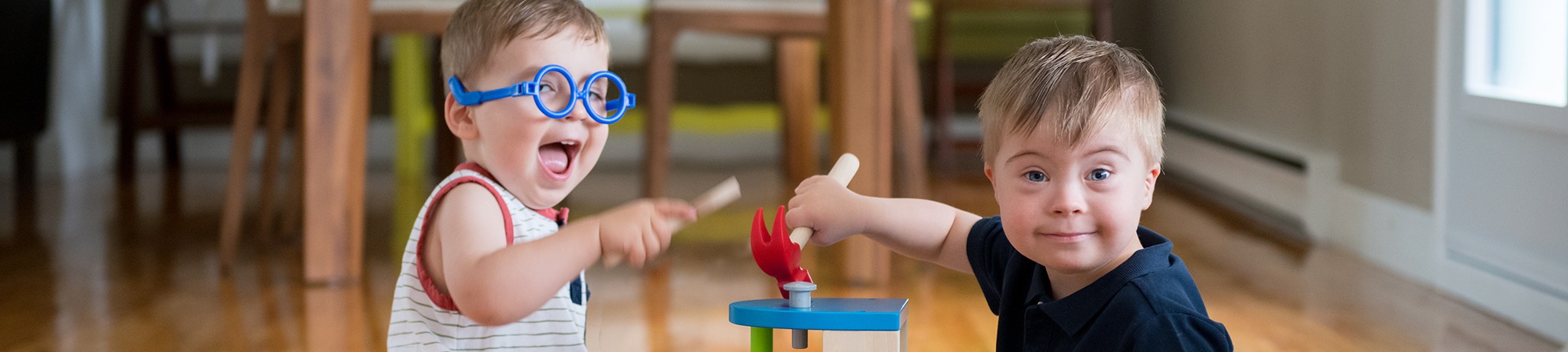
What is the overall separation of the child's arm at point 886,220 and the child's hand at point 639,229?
0.38ft

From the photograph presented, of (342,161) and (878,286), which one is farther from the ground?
(342,161)

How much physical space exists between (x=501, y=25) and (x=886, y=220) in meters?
0.28

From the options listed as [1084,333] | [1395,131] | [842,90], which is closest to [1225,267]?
[1395,131]

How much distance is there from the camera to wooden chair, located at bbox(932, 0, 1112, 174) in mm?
3150

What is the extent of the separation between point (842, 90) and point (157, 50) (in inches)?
99.3

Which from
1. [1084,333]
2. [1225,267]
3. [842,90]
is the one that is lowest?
[1225,267]

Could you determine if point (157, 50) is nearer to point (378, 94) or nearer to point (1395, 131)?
point (378, 94)

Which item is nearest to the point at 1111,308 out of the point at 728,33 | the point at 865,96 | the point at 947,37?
the point at 865,96

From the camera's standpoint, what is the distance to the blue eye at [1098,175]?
70 centimetres

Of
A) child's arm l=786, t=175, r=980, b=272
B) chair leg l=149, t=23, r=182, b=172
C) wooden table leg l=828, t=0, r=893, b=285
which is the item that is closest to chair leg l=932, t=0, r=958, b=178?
wooden table leg l=828, t=0, r=893, b=285

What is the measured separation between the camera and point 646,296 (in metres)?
1.64

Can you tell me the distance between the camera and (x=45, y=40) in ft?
10.3

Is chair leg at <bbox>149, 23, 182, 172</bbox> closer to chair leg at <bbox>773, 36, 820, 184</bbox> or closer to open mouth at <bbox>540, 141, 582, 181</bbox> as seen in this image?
chair leg at <bbox>773, 36, 820, 184</bbox>

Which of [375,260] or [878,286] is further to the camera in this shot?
[375,260]
